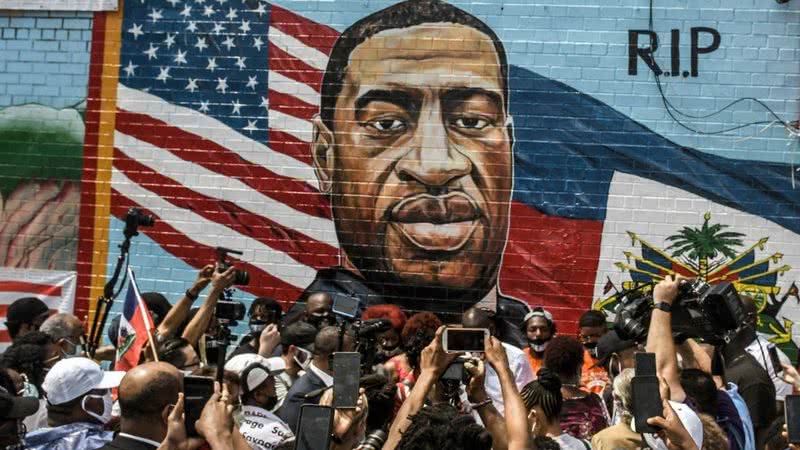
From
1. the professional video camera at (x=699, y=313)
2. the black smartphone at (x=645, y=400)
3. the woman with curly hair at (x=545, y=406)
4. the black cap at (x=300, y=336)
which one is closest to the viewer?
the black smartphone at (x=645, y=400)

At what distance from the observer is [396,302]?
12.0 meters

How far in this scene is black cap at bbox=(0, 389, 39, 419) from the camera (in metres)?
5.47

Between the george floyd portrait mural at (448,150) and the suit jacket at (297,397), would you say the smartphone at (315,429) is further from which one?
the george floyd portrait mural at (448,150)

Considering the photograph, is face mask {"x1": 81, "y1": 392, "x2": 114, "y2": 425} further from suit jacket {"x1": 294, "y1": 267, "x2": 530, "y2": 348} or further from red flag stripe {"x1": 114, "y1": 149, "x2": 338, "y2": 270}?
red flag stripe {"x1": 114, "y1": 149, "x2": 338, "y2": 270}

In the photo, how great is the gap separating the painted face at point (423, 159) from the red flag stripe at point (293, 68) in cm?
30

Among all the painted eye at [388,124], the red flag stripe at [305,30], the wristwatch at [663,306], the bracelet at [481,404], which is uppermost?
the red flag stripe at [305,30]

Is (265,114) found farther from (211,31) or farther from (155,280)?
(155,280)

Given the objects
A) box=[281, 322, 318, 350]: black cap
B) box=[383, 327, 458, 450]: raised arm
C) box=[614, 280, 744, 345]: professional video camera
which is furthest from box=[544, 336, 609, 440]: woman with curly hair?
box=[281, 322, 318, 350]: black cap

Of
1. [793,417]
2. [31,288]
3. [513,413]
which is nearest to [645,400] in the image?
[513,413]

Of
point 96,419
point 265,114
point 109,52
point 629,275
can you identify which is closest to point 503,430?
point 96,419

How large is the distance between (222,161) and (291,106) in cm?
87

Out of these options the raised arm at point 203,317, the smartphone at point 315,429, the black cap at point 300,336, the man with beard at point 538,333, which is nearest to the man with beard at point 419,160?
the man with beard at point 538,333

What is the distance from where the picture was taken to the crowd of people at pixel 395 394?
477 centimetres

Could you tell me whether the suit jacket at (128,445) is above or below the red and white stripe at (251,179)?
below
